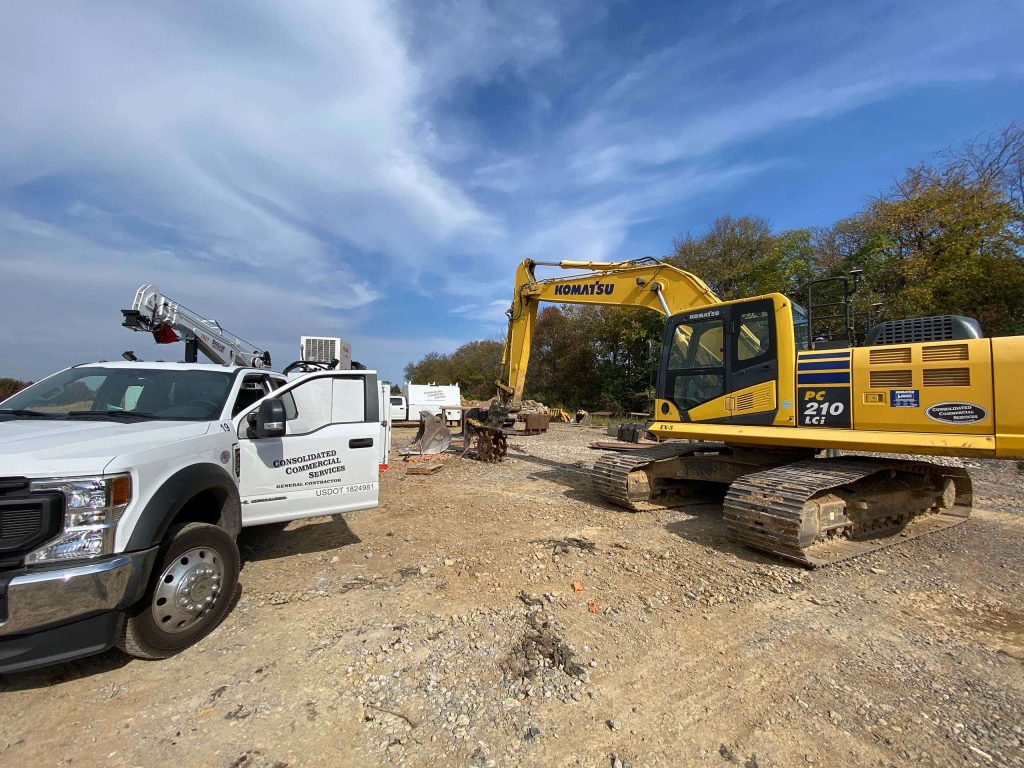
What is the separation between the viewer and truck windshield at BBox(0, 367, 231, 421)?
152 inches

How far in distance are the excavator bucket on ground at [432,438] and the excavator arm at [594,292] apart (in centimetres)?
186

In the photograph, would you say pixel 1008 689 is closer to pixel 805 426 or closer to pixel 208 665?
pixel 805 426

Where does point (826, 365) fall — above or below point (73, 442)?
above

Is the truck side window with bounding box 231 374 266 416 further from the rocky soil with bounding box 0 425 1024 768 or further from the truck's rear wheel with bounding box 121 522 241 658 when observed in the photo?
the rocky soil with bounding box 0 425 1024 768

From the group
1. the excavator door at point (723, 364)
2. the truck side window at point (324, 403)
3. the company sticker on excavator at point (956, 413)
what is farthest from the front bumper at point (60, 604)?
the company sticker on excavator at point (956, 413)

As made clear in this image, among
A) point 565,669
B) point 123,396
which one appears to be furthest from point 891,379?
point 123,396

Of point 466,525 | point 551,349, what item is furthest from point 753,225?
point 466,525

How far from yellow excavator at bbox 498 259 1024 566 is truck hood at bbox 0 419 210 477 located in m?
5.17

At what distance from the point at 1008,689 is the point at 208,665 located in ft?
15.6

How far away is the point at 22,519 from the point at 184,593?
3.24 ft

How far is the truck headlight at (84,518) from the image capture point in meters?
2.51

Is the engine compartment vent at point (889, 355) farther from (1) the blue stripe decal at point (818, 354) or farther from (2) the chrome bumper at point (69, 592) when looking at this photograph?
(2) the chrome bumper at point (69, 592)

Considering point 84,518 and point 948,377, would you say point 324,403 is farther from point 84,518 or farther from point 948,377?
point 948,377

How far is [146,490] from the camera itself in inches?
113
